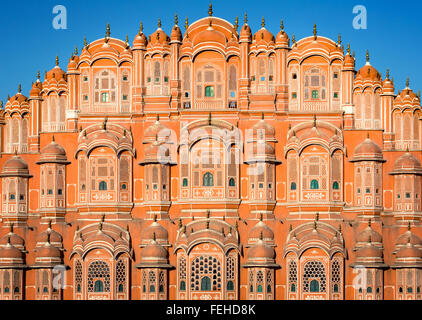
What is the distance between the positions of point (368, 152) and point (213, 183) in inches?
314

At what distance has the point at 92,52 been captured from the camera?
3034 inches

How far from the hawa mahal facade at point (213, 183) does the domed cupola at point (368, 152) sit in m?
0.11

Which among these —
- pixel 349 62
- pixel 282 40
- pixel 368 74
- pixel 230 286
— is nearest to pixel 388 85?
pixel 368 74

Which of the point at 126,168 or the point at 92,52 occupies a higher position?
the point at 92,52

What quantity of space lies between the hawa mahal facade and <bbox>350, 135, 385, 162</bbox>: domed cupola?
0.37ft

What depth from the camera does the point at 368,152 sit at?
245 feet

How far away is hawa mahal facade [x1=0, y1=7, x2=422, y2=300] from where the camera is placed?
7375cm

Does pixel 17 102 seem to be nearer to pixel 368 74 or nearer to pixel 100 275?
pixel 100 275

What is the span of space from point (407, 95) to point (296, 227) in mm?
10839

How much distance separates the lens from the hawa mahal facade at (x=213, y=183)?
73.8 m
